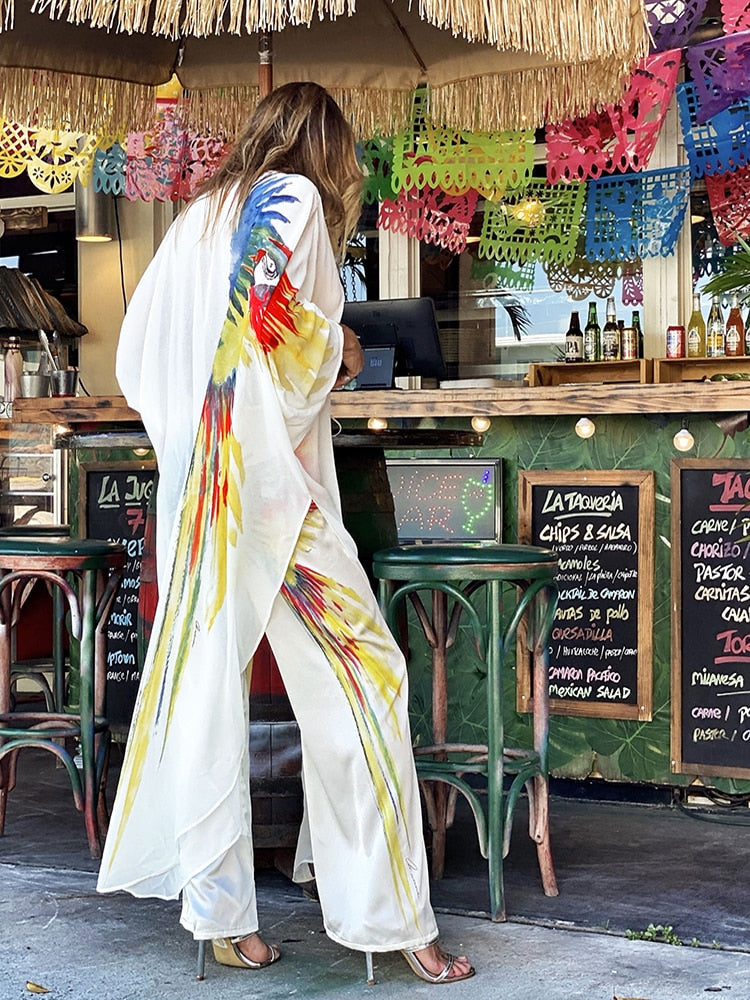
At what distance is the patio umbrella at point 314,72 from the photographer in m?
3.66

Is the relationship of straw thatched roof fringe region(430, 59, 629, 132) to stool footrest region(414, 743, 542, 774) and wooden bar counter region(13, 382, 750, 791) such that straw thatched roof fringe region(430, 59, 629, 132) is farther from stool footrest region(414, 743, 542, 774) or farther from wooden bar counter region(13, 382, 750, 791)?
stool footrest region(414, 743, 542, 774)

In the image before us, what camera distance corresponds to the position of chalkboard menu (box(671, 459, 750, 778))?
13.0 ft

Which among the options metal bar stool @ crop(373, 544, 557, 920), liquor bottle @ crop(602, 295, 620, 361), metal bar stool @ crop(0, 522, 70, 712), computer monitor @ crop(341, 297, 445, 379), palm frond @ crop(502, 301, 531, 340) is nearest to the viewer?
metal bar stool @ crop(373, 544, 557, 920)

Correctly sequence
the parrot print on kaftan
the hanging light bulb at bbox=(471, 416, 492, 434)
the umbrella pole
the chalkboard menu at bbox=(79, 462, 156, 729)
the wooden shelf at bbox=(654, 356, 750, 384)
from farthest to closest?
the wooden shelf at bbox=(654, 356, 750, 384), the chalkboard menu at bbox=(79, 462, 156, 729), the hanging light bulb at bbox=(471, 416, 492, 434), the umbrella pole, the parrot print on kaftan

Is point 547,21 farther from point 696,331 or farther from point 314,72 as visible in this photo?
point 696,331

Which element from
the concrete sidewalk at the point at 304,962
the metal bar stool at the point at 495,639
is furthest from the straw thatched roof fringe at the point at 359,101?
the concrete sidewalk at the point at 304,962

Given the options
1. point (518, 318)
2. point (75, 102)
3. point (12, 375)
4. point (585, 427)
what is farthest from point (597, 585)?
point (12, 375)

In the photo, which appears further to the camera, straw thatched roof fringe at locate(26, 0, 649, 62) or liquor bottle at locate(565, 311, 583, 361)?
liquor bottle at locate(565, 311, 583, 361)

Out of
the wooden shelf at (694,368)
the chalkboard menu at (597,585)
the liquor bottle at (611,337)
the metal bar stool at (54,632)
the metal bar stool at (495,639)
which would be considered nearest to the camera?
the metal bar stool at (495,639)

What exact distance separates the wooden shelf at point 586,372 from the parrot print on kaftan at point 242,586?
3841mm

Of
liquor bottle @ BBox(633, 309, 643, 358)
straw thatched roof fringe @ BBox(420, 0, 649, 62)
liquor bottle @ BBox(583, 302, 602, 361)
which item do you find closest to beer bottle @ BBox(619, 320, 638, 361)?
liquor bottle @ BBox(633, 309, 643, 358)

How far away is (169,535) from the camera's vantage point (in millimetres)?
2729

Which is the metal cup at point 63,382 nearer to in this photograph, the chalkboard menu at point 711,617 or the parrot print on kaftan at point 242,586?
the chalkboard menu at point 711,617

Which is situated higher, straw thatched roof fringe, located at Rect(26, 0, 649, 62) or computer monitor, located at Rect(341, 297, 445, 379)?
straw thatched roof fringe, located at Rect(26, 0, 649, 62)
